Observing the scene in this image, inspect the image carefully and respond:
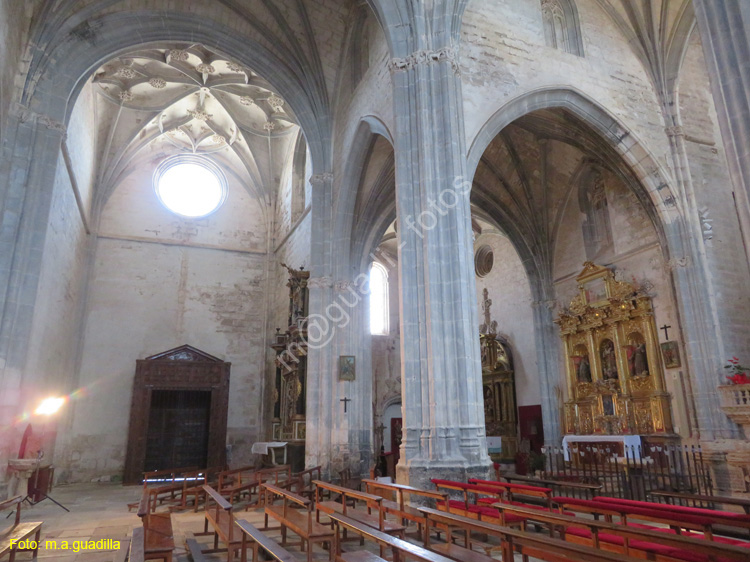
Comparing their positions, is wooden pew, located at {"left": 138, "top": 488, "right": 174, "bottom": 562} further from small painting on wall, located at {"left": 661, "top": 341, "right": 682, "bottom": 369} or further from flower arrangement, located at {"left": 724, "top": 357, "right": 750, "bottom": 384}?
small painting on wall, located at {"left": 661, "top": 341, "right": 682, "bottom": 369}

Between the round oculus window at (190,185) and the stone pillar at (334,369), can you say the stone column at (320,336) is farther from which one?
the round oculus window at (190,185)

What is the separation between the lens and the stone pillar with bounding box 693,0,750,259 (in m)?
4.75

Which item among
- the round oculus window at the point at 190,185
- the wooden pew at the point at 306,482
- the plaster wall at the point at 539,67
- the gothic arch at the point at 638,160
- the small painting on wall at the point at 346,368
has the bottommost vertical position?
the wooden pew at the point at 306,482

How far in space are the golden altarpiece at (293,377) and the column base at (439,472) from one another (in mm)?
7150

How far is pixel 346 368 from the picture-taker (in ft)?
41.7

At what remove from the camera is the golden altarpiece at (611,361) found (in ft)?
40.9

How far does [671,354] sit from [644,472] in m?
2.76

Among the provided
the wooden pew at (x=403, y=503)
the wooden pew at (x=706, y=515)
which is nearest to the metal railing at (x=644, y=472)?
the wooden pew at (x=403, y=503)

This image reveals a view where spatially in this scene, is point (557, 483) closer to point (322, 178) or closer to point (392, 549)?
point (392, 549)

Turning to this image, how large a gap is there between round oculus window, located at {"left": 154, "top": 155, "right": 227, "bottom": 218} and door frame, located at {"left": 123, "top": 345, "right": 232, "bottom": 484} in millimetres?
5249

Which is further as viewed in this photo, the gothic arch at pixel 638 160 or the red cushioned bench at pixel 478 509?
the gothic arch at pixel 638 160

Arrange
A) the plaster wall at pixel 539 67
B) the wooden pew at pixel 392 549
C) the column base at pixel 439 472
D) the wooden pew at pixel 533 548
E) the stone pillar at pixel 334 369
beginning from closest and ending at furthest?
the wooden pew at pixel 533 548 < the wooden pew at pixel 392 549 < the column base at pixel 439 472 < the plaster wall at pixel 539 67 < the stone pillar at pixel 334 369

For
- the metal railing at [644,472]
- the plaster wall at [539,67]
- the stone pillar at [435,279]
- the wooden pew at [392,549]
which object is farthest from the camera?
the plaster wall at [539,67]

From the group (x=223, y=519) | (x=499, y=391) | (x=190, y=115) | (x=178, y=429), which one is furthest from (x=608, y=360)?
(x=190, y=115)
